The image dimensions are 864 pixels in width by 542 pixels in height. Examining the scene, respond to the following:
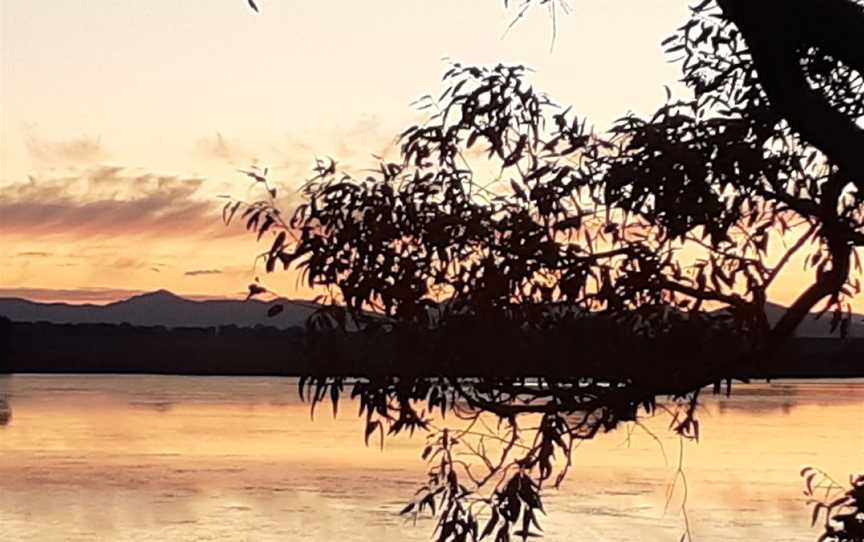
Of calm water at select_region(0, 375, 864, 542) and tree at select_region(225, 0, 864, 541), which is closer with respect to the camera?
tree at select_region(225, 0, 864, 541)

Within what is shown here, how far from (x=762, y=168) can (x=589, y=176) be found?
572 millimetres

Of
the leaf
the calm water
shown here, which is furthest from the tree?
the calm water

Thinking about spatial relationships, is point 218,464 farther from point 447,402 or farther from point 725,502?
point 447,402

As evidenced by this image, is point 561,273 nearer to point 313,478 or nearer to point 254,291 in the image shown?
point 254,291

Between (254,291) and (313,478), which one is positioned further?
(313,478)

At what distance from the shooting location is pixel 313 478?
839 inches

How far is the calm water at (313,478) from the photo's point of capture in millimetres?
16656

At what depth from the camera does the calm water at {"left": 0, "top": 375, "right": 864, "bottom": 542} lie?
16.7 metres

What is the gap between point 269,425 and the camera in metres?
33.4

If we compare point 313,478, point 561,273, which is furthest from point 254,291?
point 313,478

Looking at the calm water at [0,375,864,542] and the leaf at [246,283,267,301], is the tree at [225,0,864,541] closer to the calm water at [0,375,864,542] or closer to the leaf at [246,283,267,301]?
the leaf at [246,283,267,301]

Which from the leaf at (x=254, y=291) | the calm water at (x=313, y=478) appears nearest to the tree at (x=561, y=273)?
the leaf at (x=254, y=291)

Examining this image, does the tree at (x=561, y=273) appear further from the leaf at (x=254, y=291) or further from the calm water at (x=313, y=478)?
the calm water at (x=313, y=478)

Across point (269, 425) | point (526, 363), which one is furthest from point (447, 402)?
point (269, 425)
